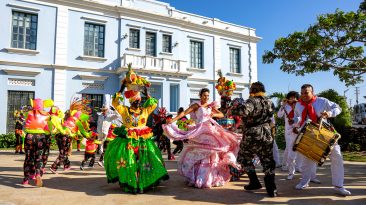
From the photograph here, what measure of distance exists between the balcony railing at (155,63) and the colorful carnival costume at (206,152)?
43.9 ft

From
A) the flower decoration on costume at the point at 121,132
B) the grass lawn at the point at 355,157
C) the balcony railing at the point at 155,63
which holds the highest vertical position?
the balcony railing at the point at 155,63

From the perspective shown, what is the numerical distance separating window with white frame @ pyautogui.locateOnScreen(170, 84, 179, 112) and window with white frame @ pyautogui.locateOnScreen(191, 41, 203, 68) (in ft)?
9.36

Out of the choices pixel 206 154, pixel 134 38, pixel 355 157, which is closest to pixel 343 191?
pixel 206 154

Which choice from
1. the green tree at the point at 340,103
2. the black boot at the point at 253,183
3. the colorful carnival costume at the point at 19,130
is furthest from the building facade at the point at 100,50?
the black boot at the point at 253,183

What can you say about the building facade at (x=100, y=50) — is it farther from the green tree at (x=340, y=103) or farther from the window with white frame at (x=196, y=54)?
the green tree at (x=340, y=103)

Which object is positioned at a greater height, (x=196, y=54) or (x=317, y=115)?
(x=196, y=54)

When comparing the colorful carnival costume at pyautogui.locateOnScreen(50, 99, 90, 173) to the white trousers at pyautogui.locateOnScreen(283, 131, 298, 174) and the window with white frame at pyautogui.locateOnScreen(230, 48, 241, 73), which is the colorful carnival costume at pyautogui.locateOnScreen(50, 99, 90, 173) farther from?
the window with white frame at pyautogui.locateOnScreen(230, 48, 241, 73)

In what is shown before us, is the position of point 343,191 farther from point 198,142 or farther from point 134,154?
point 134,154

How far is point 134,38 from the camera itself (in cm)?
1997

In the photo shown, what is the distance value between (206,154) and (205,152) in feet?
0.15

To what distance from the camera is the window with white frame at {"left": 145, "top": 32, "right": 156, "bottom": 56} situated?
2042cm

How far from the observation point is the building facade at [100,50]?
16.2m

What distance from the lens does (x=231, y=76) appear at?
24219 mm

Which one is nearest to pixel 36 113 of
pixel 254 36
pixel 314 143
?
pixel 314 143
